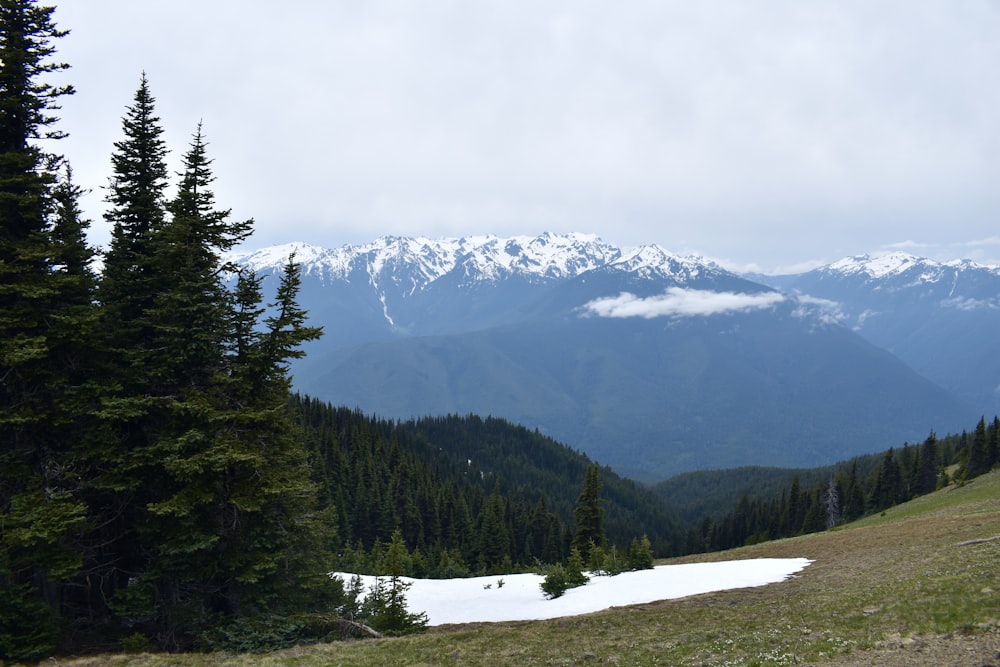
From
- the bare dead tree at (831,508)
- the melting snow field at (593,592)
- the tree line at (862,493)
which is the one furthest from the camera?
the bare dead tree at (831,508)

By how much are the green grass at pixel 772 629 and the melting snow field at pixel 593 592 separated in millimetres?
2604

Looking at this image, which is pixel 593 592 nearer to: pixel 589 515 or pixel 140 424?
pixel 140 424

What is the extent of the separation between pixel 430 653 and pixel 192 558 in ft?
26.4

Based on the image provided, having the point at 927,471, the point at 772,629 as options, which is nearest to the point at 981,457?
the point at 927,471

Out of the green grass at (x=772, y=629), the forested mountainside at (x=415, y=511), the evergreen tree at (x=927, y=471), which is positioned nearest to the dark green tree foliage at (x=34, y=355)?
the green grass at (x=772, y=629)

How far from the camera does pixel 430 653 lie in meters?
16.5

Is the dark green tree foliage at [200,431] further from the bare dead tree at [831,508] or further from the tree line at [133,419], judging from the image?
the bare dead tree at [831,508]

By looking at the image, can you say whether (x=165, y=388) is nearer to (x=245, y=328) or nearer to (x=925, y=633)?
(x=245, y=328)

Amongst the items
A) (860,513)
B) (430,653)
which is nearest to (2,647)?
(430,653)

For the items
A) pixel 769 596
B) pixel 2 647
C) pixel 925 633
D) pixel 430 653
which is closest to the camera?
pixel 925 633

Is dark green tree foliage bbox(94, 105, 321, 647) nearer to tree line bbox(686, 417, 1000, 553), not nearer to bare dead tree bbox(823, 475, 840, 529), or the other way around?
tree line bbox(686, 417, 1000, 553)

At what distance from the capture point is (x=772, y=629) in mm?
15688

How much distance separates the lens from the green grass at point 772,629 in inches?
506

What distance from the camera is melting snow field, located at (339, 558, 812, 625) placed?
89.4 ft
